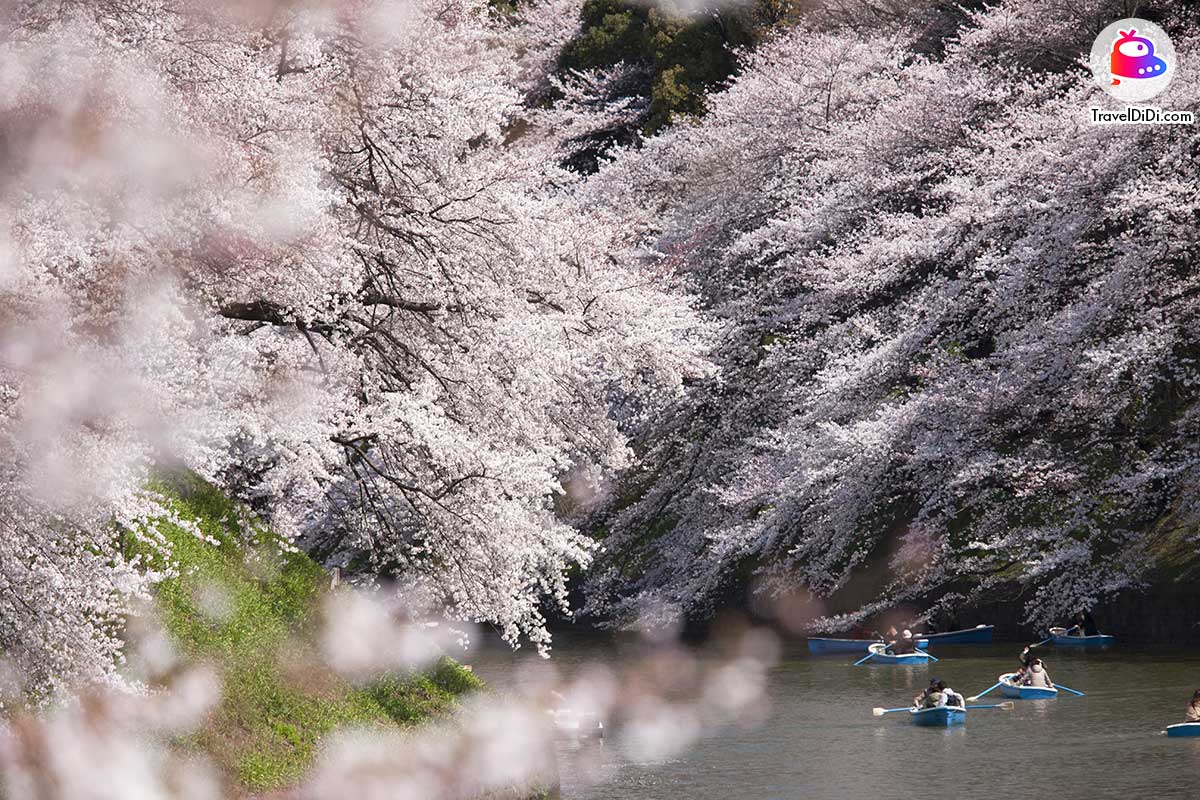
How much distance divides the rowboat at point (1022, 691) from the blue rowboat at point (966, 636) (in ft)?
19.3

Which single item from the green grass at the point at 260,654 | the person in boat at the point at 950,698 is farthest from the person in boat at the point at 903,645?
the green grass at the point at 260,654

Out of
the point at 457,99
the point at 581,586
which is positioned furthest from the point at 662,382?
the point at 581,586

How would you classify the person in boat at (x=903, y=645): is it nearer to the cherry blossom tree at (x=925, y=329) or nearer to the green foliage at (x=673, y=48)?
the cherry blossom tree at (x=925, y=329)

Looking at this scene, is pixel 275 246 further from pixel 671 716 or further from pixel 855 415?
pixel 855 415

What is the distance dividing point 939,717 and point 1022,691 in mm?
1768

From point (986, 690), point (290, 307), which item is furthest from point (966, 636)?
point (290, 307)

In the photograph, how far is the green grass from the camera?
1395cm

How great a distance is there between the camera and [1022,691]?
23.8 meters

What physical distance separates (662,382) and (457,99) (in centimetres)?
546

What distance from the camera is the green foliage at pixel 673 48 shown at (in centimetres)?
4216

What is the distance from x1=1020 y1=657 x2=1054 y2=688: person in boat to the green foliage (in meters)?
20.6

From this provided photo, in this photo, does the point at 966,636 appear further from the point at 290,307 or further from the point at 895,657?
the point at 290,307

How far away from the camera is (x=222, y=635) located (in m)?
15.2

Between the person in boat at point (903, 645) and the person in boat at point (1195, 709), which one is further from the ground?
the person in boat at point (903, 645)
